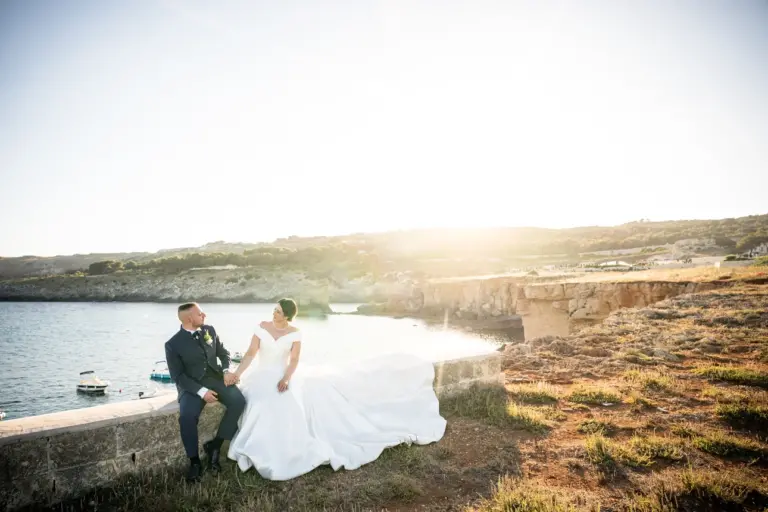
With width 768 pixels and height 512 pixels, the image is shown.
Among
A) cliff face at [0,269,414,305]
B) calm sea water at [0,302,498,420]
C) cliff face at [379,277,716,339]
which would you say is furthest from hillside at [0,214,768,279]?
calm sea water at [0,302,498,420]

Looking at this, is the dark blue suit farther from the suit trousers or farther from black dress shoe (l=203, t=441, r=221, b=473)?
black dress shoe (l=203, t=441, r=221, b=473)

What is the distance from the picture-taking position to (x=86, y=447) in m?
3.75

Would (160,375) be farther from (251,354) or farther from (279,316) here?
(279,316)

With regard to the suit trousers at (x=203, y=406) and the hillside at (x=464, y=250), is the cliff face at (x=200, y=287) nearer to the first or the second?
the hillside at (x=464, y=250)

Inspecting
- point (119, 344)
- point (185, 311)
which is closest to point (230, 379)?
point (185, 311)

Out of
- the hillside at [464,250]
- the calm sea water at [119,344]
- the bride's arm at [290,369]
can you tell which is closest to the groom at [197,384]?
the bride's arm at [290,369]

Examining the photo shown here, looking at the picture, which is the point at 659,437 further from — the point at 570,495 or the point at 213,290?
the point at 213,290

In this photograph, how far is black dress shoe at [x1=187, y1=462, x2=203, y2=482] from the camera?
160 inches

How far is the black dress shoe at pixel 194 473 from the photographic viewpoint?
13.3ft

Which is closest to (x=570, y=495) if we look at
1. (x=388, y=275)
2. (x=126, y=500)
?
(x=126, y=500)

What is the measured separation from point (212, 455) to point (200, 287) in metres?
90.6

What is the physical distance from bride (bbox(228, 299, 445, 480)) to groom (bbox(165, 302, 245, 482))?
171 millimetres

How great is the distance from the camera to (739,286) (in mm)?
13672

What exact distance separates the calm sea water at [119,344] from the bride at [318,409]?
61 cm
